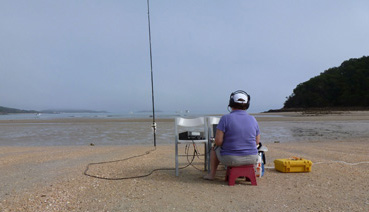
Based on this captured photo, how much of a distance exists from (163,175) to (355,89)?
65.8 m

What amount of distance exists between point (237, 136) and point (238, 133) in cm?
5

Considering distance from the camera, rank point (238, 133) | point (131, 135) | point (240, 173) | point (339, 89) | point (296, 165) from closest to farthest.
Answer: point (238, 133)
point (240, 173)
point (296, 165)
point (131, 135)
point (339, 89)

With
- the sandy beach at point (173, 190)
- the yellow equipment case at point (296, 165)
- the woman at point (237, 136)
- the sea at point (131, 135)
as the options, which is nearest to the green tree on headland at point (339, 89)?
the sea at point (131, 135)

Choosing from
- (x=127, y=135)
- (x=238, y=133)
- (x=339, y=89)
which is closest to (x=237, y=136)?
(x=238, y=133)

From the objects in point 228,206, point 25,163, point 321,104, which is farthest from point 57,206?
point 321,104

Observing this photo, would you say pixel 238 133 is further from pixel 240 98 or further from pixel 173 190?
pixel 173 190

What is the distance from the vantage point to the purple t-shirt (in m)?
Result: 3.84

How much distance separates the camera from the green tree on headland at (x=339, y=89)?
185ft

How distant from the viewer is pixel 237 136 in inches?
152

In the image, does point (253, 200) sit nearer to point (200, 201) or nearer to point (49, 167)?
point (200, 201)

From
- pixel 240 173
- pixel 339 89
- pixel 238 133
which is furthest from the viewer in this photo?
pixel 339 89

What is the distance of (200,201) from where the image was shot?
3.37 meters

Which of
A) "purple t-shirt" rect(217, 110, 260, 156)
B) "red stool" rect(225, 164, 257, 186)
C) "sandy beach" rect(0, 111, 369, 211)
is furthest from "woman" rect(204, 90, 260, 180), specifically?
"sandy beach" rect(0, 111, 369, 211)

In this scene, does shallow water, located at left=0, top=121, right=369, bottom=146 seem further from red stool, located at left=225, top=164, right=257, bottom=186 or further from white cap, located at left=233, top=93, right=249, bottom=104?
white cap, located at left=233, top=93, right=249, bottom=104
